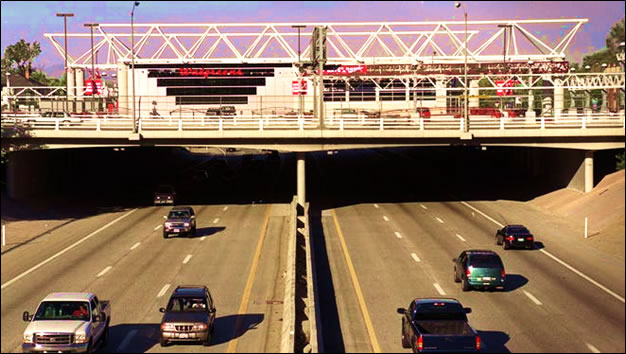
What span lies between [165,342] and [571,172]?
158 ft

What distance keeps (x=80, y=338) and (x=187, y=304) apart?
473 centimetres

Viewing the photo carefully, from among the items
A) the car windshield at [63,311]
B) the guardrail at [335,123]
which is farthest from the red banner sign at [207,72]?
the car windshield at [63,311]

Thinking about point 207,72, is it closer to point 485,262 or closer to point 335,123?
point 335,123

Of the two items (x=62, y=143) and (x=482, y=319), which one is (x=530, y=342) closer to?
(x=482, y=319)

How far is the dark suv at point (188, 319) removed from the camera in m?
29.7

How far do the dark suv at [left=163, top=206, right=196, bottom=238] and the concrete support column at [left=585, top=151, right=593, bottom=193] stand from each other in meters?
29.5

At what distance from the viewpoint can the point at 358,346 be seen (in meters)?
30.3

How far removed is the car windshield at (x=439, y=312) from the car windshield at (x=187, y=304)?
7.64m

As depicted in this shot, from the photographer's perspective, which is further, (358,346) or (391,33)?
(391,33)

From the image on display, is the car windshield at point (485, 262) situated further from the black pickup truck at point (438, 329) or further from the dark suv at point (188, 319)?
the dark suv at point (188, 319)

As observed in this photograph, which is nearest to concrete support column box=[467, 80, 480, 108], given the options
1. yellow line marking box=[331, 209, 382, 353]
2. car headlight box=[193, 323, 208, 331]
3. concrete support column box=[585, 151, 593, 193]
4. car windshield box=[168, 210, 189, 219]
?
concrete support column box=[585, 151, 593, 193]

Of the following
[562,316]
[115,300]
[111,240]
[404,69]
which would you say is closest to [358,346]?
[562,316]

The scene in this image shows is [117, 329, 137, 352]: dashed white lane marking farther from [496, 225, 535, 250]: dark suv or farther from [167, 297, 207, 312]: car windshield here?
[496, 225, 535, 250]: dark suv

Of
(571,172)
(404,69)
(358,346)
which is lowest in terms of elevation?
(358,346)
